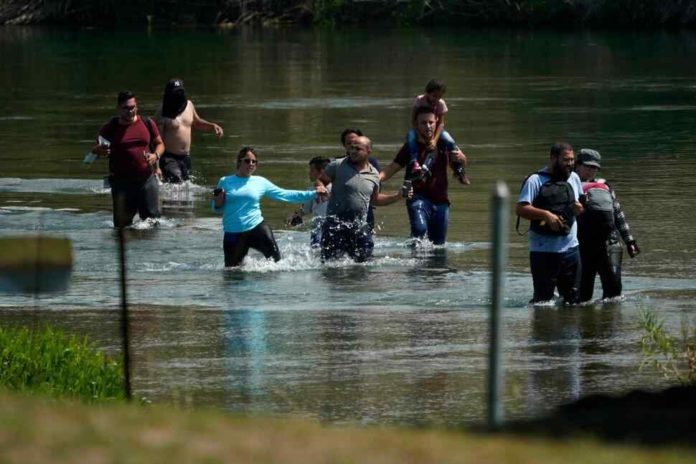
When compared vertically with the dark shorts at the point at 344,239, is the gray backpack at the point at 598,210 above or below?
above

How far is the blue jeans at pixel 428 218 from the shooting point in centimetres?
1838

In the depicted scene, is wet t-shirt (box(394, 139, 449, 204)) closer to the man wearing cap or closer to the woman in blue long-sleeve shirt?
the woman in blue long-sleeve shirt

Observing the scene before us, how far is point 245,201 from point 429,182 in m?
2.15

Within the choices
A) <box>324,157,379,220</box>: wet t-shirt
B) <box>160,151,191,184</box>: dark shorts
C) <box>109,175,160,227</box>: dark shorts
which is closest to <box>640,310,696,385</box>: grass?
<box>324,157,379,220</box>: wet t-shirt

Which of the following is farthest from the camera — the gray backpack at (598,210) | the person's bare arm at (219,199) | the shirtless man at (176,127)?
the shirtless man at (176,127)

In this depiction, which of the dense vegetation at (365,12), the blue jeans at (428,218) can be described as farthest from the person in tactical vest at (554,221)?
the dense vegetation at (365,12)

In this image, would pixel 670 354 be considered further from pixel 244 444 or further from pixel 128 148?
pixel 128 148

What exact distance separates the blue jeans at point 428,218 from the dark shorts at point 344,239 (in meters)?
0.88

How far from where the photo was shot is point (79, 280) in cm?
1673

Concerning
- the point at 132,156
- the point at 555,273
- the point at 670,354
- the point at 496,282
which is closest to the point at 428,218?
the point at 132,156

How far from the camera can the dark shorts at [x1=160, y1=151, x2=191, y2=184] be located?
2250 centimetres

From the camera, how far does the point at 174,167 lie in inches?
887

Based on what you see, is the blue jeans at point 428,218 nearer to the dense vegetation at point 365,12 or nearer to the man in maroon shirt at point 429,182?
the man in maroon shirt at point 429,182

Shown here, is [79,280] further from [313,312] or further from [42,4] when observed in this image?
[42,4]
